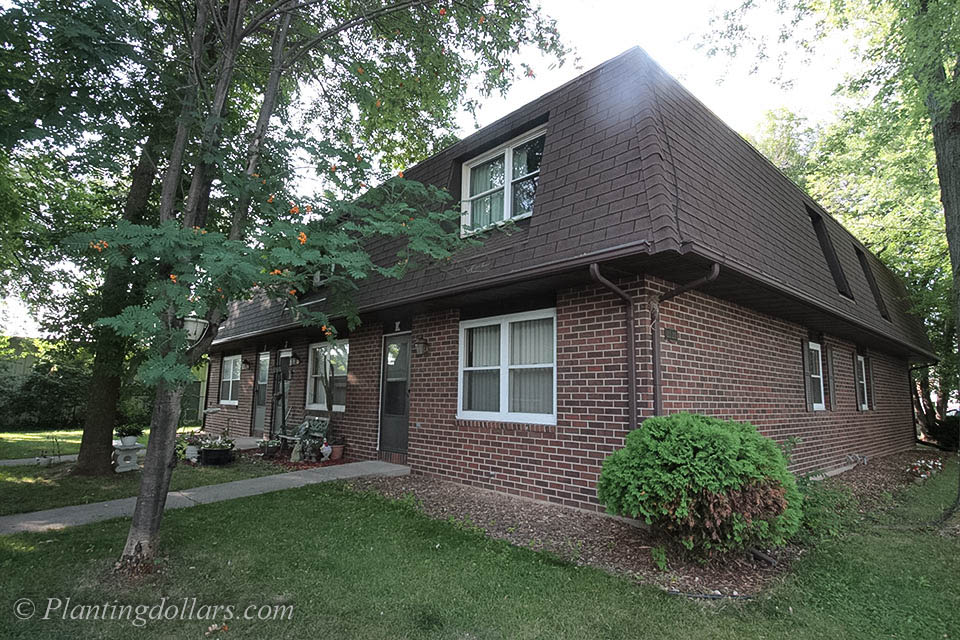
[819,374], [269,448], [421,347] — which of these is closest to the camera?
[421,347]

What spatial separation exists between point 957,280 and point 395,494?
25.1 ft

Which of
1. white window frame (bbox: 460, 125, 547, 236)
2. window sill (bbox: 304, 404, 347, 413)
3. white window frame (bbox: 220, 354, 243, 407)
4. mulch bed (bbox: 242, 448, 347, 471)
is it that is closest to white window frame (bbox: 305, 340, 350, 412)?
window sill (bbox: 304, 404, 347, 413)

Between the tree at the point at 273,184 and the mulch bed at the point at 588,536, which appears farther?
the mulch bed at the point at 588,536

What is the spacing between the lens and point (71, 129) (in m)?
3.94

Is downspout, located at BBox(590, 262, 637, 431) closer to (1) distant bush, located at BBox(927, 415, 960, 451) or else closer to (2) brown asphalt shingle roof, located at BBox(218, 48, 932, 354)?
(2) brown asphalt shingle roof, located at BBox(218, 48, 932, 354)

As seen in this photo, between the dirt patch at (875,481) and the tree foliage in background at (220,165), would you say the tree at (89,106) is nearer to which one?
the tree foliage in background at (220,165)

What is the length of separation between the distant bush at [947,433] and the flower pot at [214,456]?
20521 millimetres

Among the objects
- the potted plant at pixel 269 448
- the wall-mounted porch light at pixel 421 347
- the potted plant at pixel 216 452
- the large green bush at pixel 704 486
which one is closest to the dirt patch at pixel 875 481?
the large green bush at pixel 704 486

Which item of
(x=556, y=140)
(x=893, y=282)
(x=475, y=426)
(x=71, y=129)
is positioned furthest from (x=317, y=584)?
(x=893, y=282)

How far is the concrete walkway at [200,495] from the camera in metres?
5.07

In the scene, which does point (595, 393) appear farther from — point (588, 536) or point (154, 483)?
point (154, 483)

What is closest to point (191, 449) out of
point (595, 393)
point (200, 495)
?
point (200, 495)

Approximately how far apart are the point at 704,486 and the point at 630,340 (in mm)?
1813

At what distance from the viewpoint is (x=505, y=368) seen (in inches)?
261
